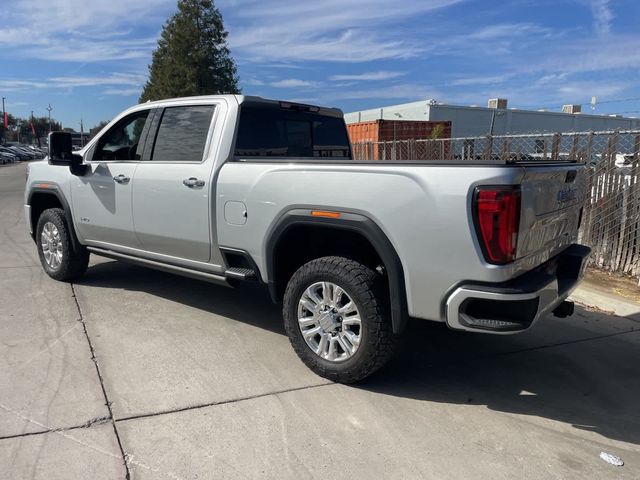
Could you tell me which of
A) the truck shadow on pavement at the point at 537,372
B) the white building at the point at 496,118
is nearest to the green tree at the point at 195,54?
the white building at the point at 496,118

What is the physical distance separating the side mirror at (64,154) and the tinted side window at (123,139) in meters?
0.19

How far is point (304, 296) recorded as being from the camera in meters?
3.75

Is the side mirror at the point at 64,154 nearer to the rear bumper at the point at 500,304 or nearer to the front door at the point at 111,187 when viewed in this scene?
the front door at the point at 111,187

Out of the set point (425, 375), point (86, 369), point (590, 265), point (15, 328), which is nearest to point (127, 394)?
point (86, 369)

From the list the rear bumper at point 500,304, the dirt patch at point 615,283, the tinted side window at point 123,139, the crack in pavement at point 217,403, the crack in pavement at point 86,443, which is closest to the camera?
the crack in pavement at point 86,443

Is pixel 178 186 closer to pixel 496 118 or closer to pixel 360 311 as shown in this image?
pixel 360 311

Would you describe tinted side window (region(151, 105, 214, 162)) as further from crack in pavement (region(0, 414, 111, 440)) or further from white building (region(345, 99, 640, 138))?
white building (region(345, 99, 640, 138))

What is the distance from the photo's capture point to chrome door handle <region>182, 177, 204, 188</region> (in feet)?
13.9

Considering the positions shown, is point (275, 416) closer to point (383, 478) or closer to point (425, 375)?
point (383, 478)

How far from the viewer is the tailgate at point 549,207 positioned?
3.02 m

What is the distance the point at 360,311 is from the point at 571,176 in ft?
5.75

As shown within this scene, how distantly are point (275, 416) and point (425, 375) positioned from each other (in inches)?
49.7

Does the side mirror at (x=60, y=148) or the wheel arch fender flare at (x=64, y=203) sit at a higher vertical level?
the side mirror at (x=60, y=148)

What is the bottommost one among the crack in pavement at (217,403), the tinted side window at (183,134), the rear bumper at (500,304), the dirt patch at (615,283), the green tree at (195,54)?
the crack in pavement at (217,403)
